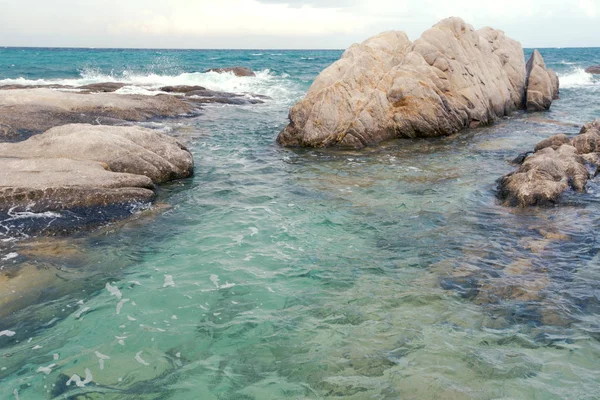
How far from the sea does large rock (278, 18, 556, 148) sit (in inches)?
202

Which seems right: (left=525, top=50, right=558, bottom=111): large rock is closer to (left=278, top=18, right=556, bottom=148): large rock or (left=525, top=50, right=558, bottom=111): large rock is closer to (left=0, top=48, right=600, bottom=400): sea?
(left=278, top=18, right=556, bottom=148): large rock

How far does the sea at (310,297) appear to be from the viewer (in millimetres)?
5750

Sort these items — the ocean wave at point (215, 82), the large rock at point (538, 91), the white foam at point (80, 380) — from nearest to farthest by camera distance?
the white foam at point (80, 380), the large rock at point (538, 91), the ocean wave at point (215, 82)

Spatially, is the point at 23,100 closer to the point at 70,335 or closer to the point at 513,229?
the point at 70,335

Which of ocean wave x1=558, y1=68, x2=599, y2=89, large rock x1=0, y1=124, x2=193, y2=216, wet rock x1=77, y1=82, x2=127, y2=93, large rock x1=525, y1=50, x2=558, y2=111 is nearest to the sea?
large rock x1=0, y1=124, x2=193, y2=216

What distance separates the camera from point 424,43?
71.1ft

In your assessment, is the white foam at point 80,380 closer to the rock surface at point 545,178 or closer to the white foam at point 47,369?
the white foam at point 47,369

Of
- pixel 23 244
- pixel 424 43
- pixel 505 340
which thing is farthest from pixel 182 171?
pixel 424 43

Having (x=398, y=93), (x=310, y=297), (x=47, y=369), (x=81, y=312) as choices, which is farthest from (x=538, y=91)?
(x=47, y=369)

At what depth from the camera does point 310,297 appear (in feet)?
25.1

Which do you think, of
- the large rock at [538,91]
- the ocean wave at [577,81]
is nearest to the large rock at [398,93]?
the large rock at [538,91]

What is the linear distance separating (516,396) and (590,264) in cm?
435

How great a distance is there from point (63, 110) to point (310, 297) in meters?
17.2

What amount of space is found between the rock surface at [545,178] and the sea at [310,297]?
1.50ft
